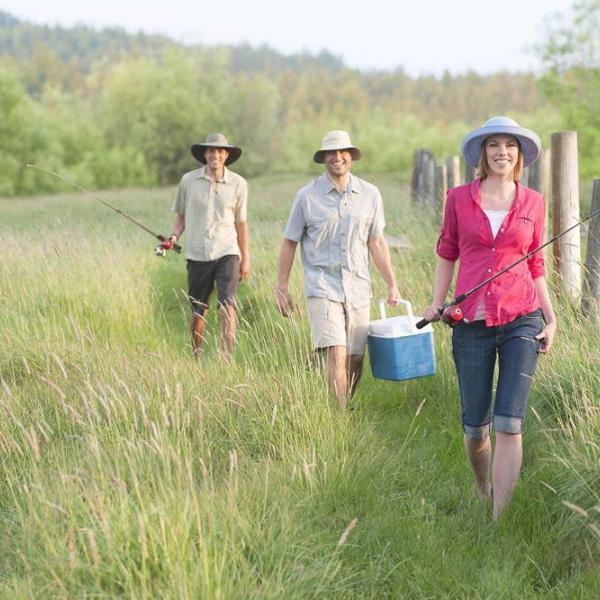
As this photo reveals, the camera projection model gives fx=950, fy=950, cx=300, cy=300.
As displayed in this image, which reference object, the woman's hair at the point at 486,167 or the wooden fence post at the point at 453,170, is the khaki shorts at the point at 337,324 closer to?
the woman's hair at the point at 486,167

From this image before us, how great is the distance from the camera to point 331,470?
456 cm

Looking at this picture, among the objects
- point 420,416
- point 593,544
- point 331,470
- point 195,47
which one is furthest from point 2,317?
point 195,47

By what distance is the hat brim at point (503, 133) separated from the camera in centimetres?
460

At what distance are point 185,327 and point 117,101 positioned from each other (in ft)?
175

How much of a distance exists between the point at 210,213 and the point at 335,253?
2413 mm

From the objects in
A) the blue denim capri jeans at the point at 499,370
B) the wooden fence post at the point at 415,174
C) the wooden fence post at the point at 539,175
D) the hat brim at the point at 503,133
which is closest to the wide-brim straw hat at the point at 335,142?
the hat brim at the point at 503,133

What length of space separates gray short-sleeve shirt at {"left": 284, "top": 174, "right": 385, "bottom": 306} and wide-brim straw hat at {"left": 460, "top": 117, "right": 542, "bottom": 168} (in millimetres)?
1309

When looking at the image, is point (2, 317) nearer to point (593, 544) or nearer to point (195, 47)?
point (593, 544)

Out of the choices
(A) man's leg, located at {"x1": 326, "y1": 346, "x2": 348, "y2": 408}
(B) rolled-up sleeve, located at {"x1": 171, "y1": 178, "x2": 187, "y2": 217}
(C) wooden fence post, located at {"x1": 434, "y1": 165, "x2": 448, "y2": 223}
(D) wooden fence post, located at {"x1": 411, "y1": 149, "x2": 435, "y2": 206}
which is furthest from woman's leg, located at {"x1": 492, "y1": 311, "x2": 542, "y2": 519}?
(D) wooden fence post, located at {"x1": 411, "y1": 149, "x2": 435, "y2": 206}

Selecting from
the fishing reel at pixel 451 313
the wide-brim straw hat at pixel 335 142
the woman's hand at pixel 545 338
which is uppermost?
the wide-brim straw hat at pixel 335 142

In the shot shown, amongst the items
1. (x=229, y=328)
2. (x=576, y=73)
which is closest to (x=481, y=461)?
(x=229, y=328)

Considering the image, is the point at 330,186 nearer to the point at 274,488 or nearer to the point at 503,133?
the point at 503,133

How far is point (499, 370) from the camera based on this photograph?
4.67m

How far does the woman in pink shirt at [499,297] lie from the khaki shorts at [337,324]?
50.0 inches
